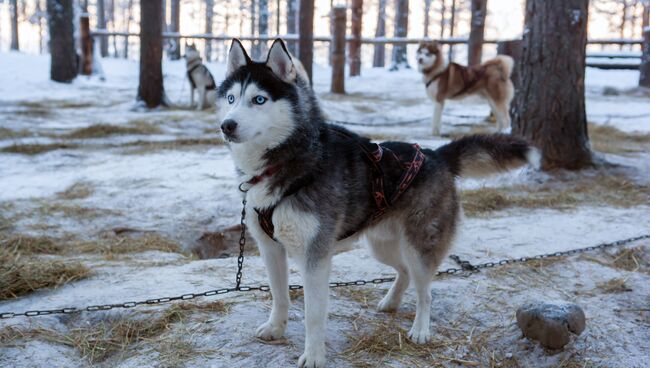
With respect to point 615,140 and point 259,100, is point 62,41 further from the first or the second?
point 259,100

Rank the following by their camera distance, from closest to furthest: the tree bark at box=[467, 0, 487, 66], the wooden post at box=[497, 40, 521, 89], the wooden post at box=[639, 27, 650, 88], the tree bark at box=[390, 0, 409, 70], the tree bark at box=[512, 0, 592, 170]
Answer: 1. the tree bark at box=[512, 0, 592, 170]
2. the wooden post at box=[497, 40, 521, 89]
3. the tree bark at box=[467, 0, 487, 66]
4. the wooden post at box=[639, 27, 650, 88]
5. the tree bark at box=[390, 0, 409, 70]

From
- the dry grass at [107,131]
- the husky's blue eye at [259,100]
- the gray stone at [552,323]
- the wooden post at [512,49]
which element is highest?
the wooden post at [512,49]

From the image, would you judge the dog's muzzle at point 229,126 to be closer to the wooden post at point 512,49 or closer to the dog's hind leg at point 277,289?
the dog's hind leg at point 277,289

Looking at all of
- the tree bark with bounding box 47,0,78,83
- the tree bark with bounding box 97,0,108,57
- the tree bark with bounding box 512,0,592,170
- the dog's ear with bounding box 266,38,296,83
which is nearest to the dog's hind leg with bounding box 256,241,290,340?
the dog's ear with bounding box 266,38,296,83

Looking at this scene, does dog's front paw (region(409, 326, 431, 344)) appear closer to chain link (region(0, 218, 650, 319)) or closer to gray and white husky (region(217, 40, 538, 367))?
gray and white husky (region(217, 40, 538, 367))

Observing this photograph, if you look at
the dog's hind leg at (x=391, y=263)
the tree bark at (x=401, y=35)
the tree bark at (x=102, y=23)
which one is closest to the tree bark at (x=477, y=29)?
the tree bark at (x=401, y=35)

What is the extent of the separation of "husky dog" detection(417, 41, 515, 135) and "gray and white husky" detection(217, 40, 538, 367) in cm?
843

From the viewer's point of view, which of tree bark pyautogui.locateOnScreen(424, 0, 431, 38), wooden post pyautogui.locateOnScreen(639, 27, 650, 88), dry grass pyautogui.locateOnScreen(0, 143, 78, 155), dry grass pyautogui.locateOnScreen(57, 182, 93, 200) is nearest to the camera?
dry grass pyautogui.locateOnScreen(57, 182, 93, 200)

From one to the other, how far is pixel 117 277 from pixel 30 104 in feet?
37.7

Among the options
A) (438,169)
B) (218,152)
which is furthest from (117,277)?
(218,152)

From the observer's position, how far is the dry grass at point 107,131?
9.82 m

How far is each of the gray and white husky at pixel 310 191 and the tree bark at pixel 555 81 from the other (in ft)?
14.0

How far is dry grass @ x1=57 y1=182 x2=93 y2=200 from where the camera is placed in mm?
6332

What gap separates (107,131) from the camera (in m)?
10.1
